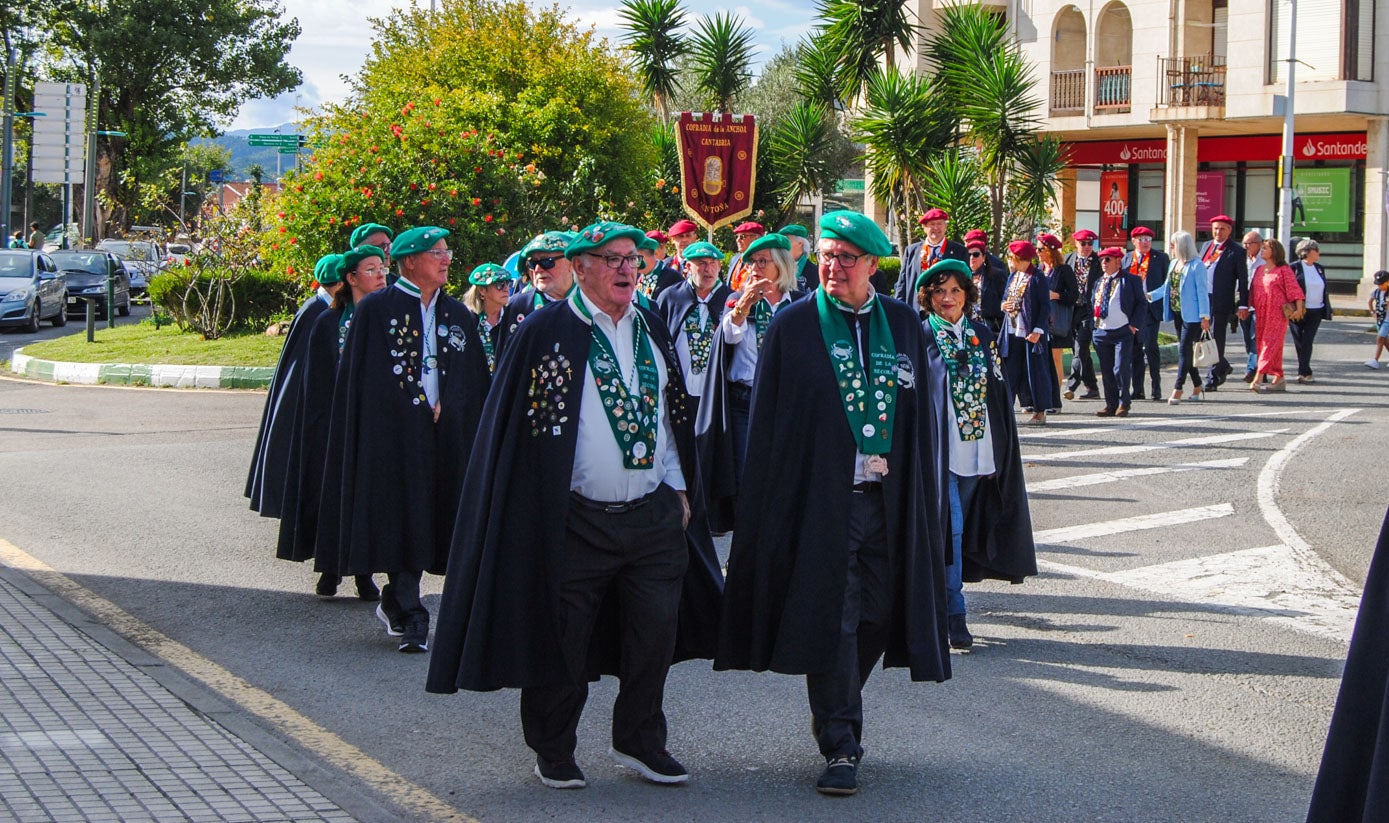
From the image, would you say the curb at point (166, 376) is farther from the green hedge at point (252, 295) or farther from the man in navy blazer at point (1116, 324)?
the man in navy blazer at point (1116, 324)

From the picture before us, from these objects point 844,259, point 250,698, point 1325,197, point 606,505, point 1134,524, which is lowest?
point 250,698

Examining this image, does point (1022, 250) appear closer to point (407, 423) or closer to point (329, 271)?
point (329, 271)

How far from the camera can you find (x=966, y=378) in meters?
7.36

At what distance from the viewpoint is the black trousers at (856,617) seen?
5254 millimetres

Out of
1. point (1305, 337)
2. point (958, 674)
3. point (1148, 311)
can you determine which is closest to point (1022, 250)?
point (1148, 311)

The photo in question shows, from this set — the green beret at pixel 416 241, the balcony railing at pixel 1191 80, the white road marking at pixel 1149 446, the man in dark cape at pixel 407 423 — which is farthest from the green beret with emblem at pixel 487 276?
the balcony railing at pixel 1191 80

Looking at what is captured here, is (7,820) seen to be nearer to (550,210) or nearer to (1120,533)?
(1120,533)

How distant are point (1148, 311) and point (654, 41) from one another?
837 inches

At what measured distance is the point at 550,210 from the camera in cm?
2400

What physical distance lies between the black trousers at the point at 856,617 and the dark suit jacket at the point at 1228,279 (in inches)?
564

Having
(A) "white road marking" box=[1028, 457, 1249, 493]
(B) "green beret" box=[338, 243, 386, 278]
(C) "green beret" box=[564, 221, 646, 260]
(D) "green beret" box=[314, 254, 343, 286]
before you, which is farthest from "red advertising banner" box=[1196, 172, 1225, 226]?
(C) "green beret" box=[564, 221, 646, 260]

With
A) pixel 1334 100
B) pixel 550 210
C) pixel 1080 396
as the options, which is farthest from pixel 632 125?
pixel 1334 100

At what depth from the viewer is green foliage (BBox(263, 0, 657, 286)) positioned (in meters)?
21.7

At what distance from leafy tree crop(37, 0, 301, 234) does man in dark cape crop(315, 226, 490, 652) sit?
49649 mm
